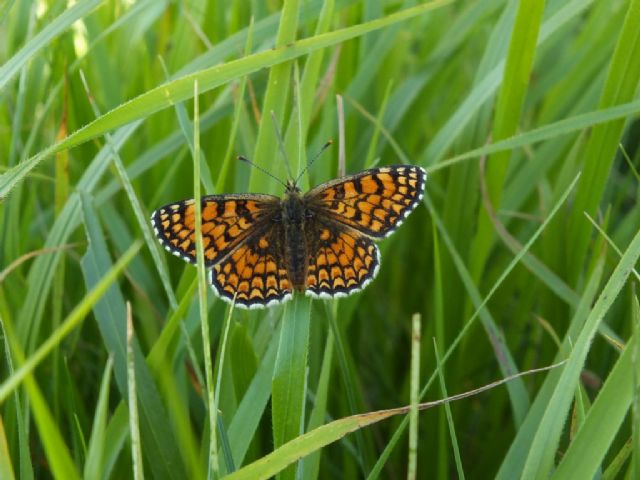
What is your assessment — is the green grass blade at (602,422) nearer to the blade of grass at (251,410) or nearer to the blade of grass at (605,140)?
the blade of grass at (251,410)

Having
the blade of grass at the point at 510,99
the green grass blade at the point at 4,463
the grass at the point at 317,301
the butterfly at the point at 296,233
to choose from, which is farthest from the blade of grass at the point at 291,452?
the blade of grass at the point at 510,99

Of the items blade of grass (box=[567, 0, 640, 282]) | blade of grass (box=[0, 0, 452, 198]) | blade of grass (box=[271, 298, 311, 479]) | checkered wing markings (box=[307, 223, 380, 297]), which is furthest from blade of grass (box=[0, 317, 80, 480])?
blade of grass (box=[567, 0, 640, 282])

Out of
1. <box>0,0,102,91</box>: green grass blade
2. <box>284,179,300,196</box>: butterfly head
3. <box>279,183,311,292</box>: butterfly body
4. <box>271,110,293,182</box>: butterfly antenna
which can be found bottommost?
<box>279,183,311,292</box>: butterfly body

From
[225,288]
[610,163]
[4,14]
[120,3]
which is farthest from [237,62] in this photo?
[120,3]

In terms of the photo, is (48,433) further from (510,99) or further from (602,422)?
(510,99)

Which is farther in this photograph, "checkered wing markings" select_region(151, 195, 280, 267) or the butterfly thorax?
the butterfly thorax

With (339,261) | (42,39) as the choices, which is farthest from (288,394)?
(42,39)

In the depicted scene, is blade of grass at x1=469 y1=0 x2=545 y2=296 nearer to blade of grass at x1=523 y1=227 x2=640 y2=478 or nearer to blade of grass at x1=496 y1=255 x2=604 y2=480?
blade of grass at x1=496 y1=255 x2=604 y2=480
